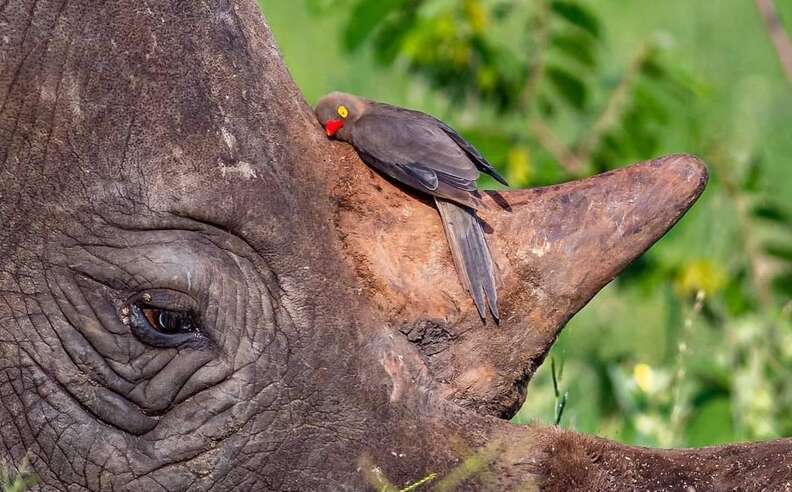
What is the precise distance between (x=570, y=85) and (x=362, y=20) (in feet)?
3.80

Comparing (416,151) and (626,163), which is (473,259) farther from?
(626,163)

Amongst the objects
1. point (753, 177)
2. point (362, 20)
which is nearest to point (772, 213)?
point (753, 177)

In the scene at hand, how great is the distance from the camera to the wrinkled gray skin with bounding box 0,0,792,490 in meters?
3.39

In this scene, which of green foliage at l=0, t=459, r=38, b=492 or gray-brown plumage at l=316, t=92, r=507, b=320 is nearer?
green foliage at l=0, t=459, r=38, b=492

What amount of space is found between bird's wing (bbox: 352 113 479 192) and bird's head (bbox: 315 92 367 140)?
3 cm

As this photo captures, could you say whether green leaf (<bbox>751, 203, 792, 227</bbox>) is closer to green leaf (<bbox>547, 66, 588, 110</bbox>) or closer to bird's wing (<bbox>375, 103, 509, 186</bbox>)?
green leaf (<bbox>547, 66, 588, 110</bbox>)

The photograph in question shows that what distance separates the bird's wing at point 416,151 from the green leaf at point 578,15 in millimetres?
3076

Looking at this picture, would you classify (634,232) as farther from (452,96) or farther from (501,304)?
(452,96)

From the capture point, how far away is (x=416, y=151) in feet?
12.7

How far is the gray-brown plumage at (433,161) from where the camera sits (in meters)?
3.61

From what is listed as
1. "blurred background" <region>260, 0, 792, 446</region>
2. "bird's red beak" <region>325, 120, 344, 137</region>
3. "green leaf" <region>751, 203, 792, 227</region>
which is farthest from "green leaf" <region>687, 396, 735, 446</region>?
Answer: "bird's red beak" <region>325, 120, 344, 137</region>

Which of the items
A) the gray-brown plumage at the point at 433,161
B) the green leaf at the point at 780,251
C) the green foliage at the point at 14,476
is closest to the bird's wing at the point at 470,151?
the gray-brown plumage at the point at 433,161

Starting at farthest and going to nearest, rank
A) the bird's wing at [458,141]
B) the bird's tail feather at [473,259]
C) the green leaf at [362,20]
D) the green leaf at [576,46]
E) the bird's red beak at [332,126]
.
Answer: the green leaf at [576,46] → the green leaf at [362,20] → the bird's wing at [458,141] → the bird's red beak at [332,126] → the bird's tail feather at [473,259]

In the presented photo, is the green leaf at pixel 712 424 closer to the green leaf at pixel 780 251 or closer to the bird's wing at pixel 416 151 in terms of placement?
the green leaf at pixel 780 251
